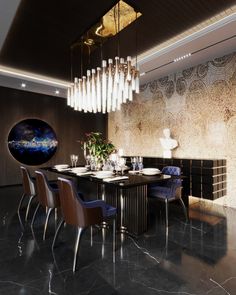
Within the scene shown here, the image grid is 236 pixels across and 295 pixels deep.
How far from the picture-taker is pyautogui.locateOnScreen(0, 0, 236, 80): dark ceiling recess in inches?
125

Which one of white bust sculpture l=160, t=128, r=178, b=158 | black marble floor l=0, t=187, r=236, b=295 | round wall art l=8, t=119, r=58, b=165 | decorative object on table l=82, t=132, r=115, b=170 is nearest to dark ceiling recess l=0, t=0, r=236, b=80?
decorative object on table l=82, t=132, r=115, b=170

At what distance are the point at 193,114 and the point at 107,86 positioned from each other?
2560 mm

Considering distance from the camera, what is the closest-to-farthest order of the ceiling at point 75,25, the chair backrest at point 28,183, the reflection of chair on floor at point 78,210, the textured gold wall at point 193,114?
the reflection of chair on floor at point 78,210, the ceiling at point 75,25, the chair backrest at point 28,183, the textured gold wall at point 193,114

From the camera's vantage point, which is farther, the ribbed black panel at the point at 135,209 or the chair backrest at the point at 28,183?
the chair backrest at the point at 28,183

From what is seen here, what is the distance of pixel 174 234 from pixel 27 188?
2531mm

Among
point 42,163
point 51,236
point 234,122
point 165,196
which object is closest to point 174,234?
point 165,196

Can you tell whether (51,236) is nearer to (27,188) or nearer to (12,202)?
(27,188)

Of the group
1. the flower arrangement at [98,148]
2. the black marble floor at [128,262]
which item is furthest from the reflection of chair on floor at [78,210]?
the flower arrangement at [98,148]

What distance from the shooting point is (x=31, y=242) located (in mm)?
2828

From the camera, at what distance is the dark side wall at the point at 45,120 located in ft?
21.6

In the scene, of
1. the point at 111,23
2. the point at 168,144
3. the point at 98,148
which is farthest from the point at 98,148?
the point at 168,144

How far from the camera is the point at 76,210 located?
90.4 inches

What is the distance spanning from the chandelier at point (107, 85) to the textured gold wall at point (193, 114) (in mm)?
2199

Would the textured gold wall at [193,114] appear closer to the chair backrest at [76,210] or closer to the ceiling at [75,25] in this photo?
the ceiling at [75,25]
